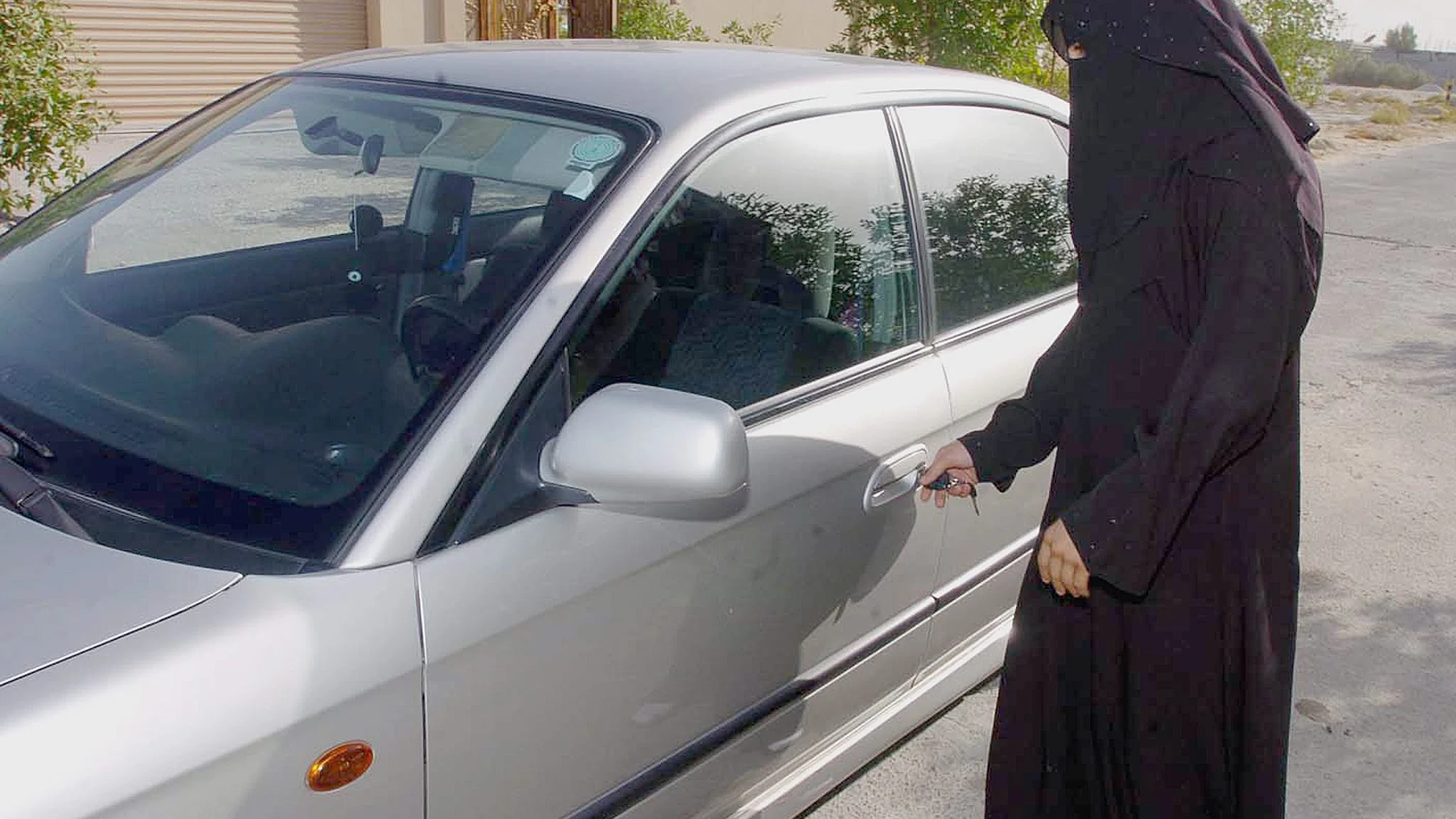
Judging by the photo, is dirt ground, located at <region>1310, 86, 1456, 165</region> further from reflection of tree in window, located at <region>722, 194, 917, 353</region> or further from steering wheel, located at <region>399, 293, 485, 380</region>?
steering wheel, located at <region>399, 293, 485, 380</region>

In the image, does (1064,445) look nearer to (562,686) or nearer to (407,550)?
(562,686)

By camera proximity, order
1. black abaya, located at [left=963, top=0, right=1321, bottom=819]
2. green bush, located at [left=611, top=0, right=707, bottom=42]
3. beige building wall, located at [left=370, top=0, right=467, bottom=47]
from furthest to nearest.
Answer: beige building wall, located at [left=370, top=0, right=467, bottom=47]
green bush, located at [left=611, top=0, right=707, bottom=42]
black abaya, located at [left=963, top=0, right=1321, bottom=819]

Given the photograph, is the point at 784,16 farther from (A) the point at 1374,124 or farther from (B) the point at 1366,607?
(A) the point at 1374,124

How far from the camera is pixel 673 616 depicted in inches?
79.7

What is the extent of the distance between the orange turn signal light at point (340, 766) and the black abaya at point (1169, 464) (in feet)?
3.65

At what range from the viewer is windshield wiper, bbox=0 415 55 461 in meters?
1.87

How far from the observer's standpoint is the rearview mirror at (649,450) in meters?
1.74

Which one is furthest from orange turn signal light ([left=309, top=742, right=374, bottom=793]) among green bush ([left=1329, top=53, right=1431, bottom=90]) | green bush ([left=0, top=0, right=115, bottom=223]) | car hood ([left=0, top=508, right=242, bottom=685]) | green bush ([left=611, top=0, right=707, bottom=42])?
green bush ([left=1329, top=53, right=1431, bottom=90])

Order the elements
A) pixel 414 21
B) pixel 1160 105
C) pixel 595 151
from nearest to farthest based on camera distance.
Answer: pixel 1160 105 → pixel 595 151 → pixel 414 21

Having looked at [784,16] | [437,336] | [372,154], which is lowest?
[437,336]

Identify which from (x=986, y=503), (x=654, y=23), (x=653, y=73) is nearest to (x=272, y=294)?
(x=653, y=73)

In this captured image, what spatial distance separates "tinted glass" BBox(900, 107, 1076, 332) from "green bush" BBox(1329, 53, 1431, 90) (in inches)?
2144

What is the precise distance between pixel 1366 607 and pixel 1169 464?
9.52 feet

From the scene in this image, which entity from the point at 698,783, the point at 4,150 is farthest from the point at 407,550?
the point at 4,150
